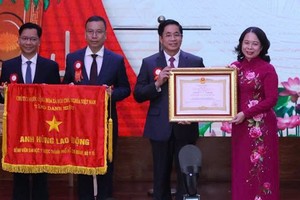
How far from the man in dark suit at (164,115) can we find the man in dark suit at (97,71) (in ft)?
0.64

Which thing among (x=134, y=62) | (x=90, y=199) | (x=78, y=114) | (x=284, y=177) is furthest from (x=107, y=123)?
(x=284, y=177)

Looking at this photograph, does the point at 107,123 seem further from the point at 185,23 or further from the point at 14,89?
the point at 185,23

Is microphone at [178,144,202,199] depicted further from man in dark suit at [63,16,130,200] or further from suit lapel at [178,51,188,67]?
man in dark suit at [63,16,130,200]

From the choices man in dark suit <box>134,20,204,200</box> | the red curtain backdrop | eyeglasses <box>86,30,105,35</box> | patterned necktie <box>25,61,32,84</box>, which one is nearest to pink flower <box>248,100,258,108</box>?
man in dark suit <box>134,20,204,200</box>

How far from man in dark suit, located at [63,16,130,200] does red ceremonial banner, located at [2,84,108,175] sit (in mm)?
144

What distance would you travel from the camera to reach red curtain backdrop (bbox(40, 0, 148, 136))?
5.51 meters

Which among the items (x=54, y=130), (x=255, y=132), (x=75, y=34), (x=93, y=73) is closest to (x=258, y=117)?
(x=255, y=132)

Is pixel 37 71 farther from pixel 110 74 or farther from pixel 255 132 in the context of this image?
pixel 255 132

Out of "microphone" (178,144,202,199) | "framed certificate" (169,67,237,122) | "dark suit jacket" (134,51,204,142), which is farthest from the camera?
"dark suit jacket" (134,51,204,142)

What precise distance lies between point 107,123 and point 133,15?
1389 millimetres

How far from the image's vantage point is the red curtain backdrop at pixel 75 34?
18.1ft

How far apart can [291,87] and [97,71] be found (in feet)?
5.93

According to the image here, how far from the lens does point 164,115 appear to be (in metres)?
4.37

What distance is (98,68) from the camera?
4.52 meters
